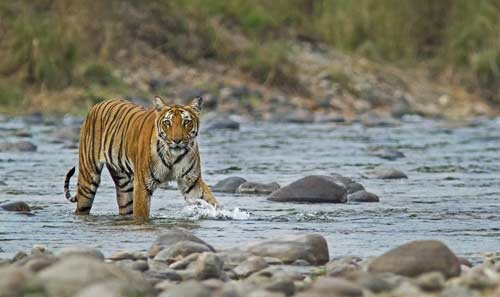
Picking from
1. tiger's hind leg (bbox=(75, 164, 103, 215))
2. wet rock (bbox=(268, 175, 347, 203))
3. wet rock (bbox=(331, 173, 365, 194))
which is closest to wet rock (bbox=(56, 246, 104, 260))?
tiger's hind leg (bbox=(75, 164, 103, 215))

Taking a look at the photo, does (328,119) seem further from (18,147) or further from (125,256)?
(125,256)

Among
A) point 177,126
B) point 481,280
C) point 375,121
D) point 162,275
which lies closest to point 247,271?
point 162,275

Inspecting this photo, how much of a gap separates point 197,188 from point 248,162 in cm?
522

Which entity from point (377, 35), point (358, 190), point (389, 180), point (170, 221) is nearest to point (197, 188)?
point (170, 221)

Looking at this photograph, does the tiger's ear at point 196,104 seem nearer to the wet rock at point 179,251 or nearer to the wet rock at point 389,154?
the wet rock at point 179,251

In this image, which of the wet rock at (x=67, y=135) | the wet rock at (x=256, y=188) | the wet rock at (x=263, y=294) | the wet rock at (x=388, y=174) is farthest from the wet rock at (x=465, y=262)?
the wet rock at (x=67, y=135)

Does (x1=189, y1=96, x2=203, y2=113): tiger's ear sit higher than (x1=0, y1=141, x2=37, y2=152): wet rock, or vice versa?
(x1=0, y1=141, x2=37, y2=152): wet rock

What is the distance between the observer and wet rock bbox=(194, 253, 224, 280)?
644 cm

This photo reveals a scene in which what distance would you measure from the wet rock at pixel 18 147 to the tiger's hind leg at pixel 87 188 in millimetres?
4937

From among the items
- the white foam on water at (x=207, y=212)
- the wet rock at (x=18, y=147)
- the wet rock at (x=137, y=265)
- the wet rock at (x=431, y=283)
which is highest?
the wet rock at (x=18, y=147)

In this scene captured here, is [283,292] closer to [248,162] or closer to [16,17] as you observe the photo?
[248,162]

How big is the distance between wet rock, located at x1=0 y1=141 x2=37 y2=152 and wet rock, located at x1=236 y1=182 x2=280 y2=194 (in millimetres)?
4348

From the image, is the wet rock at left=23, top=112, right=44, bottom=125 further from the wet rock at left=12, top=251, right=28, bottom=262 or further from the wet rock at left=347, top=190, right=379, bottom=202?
the wet rock at left=12, top=251, right=28, bottom=262

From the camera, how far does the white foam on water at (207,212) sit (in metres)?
9.62
